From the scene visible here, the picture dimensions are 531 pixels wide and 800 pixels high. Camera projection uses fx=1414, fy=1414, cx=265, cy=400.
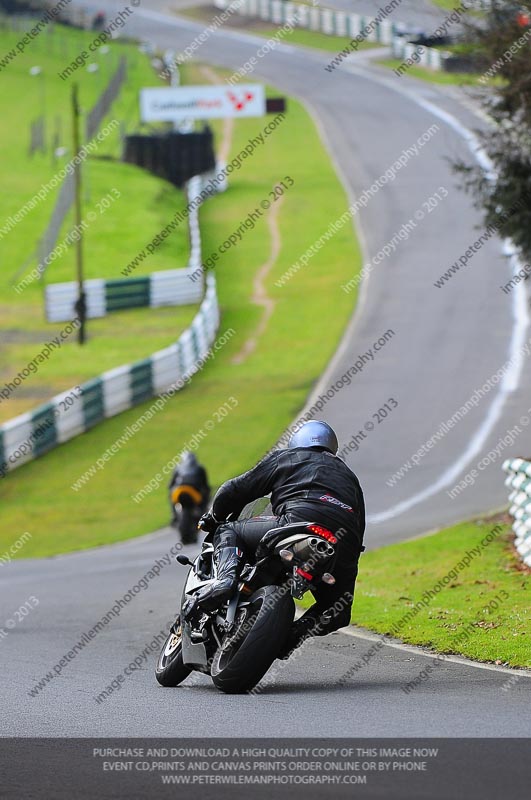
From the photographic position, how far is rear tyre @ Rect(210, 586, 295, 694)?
8.05 m

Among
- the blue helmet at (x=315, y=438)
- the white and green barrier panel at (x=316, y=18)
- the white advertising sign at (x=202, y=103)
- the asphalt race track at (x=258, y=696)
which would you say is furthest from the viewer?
the white and green barrier panel at (x=316, y=18)

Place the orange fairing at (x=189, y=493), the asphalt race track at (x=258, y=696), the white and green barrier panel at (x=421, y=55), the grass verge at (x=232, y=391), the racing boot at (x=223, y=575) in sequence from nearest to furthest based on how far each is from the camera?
the asphalt race track at (x=258, y=696) < the racing boot at (x=223, y=575) < the orange fairing at (x=189, y=493) < the grass verge at (x=232, y=391) < the white and green barrier panel at (x=421, y=55)

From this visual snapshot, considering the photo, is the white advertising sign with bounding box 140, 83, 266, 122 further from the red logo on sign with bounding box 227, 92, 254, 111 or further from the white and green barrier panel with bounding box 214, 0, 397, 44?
the white and green barrier panel with bounding box 214, 0, 397, 44

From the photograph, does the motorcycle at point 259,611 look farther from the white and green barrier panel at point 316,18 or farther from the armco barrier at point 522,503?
the white and green barrier panel at point 316,18

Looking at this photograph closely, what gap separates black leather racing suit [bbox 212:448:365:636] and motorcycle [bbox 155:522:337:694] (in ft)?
0.43

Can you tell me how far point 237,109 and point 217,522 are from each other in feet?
162

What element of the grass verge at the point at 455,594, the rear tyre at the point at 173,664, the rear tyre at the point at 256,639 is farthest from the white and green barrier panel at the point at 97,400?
the rear tyre at the point at 256,639

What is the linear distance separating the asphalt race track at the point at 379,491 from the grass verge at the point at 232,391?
37.4 inches

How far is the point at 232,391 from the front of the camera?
104ft

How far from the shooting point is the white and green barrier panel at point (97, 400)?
86.2 ft

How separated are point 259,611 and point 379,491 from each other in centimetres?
1596

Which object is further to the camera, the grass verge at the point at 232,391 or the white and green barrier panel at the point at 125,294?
the white and green barrier panel at the point at 125,294

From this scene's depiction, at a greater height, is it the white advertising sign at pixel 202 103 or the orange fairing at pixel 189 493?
the orange fairing at pixel 189 493
